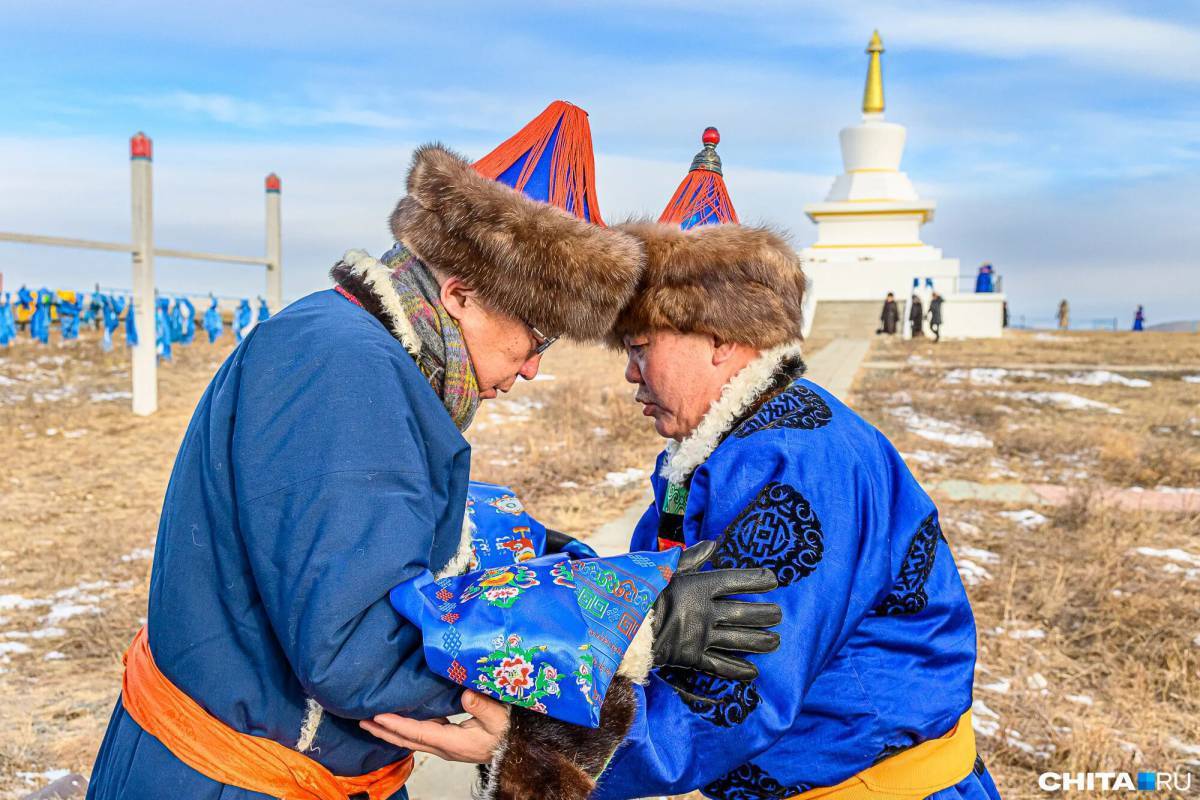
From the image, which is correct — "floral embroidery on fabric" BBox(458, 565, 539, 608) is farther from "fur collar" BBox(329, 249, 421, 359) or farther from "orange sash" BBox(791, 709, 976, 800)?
"orange sash" BBox(791, 709, 976, 800)

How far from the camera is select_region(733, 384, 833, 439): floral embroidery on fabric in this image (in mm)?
1890

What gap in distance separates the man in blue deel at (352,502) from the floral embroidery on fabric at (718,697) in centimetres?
9

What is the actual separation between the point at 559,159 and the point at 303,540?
0.98m

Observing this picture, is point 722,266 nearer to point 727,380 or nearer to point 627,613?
point 727,380

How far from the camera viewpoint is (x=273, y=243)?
13172 millimetres

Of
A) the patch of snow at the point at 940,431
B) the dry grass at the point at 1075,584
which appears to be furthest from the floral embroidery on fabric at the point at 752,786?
the patch of snow at the point at 940,431

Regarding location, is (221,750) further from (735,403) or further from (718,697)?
(735,403)

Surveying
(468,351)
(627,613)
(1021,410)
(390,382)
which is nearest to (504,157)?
(468,351)

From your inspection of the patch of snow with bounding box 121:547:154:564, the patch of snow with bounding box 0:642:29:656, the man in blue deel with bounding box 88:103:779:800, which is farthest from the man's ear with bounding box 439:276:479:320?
the patch of snow with bounding box 121:547:154:564

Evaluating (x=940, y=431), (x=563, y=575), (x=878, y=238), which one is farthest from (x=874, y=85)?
(x=563, y=575)

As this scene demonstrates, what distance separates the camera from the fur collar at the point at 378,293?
1.66 m

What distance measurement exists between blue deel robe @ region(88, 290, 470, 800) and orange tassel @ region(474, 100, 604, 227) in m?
0.49

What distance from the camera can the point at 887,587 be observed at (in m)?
1.85

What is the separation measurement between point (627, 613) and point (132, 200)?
11.3 meters
